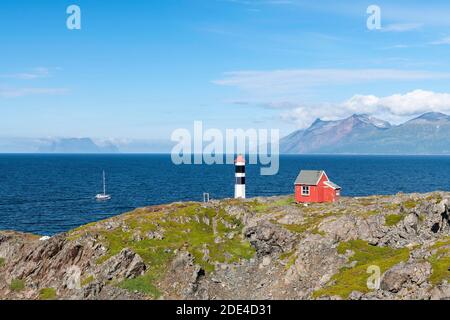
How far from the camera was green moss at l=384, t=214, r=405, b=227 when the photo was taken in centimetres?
5854

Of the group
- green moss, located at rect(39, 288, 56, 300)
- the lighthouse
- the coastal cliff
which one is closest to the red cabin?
the coastal cliff

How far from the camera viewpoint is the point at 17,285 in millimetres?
56406

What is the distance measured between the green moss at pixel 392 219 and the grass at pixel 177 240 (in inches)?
656

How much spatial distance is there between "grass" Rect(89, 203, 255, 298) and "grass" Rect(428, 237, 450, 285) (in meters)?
22.2

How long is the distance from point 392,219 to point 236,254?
767 inches

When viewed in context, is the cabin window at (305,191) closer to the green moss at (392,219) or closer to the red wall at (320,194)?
the red wall at (320,194)

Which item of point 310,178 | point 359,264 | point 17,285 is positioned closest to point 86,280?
point 17,285

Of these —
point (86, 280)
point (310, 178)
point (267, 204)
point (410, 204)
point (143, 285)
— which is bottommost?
point (143, 285)

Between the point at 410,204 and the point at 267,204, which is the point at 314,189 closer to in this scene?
the point at 267,204

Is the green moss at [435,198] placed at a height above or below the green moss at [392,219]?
above

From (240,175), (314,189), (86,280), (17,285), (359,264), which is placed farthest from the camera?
(240,175)

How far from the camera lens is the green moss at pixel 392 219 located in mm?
58544

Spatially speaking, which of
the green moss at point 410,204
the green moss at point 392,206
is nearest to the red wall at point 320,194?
the green moss at point 392,206

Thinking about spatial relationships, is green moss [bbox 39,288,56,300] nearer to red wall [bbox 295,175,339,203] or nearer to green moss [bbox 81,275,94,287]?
green moss [bbox 81,275,94,287]
